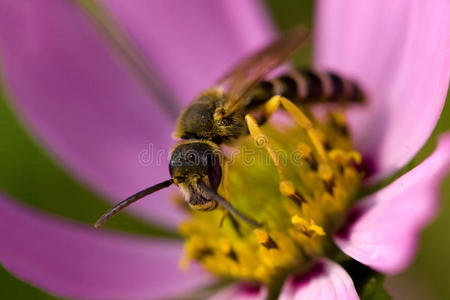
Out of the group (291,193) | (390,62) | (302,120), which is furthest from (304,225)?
(390,62)

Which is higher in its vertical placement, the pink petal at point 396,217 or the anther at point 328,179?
the pink petal at point 396,217

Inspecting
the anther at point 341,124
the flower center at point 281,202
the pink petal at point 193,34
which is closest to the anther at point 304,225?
the flower center at point 281,202

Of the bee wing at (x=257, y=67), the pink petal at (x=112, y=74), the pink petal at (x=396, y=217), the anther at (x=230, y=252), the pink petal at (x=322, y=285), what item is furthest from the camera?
the pink petal at (x=112, y=74)

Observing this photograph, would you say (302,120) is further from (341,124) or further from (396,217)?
(396,217)

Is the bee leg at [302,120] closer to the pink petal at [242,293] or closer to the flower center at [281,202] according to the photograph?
the flower center at [281,202]

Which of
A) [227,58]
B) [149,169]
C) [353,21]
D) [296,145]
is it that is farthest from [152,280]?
[353,21]

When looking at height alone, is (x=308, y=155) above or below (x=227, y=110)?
below

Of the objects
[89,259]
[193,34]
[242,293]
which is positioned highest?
[193,34]

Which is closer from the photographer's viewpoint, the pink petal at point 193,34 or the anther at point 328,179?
the anther at point 328,179
